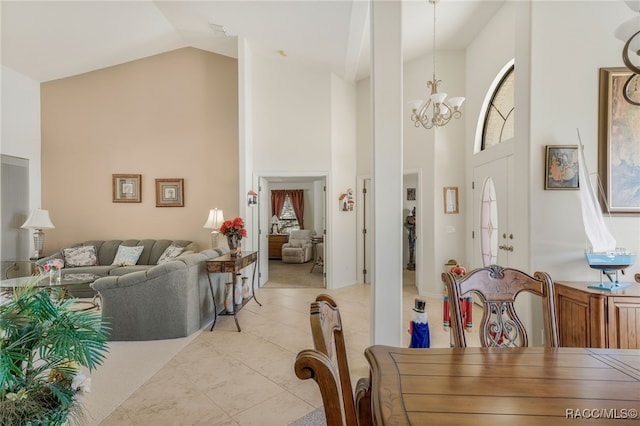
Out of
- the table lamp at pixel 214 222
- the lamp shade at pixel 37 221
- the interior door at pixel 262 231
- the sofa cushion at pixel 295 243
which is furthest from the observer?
the sofa cushion at pixel 295 243

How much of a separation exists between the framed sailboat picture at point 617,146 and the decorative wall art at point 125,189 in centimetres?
686

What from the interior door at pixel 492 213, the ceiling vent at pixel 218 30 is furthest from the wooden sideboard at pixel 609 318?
the ceiling vent at pixel 218 30

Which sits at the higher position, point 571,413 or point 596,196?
point 596,196

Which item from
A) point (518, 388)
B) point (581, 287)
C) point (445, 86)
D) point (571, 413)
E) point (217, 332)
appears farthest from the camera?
point (445, 86)

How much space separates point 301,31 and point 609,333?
16.2 feet

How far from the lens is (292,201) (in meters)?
10.2

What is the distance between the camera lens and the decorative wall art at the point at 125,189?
601cm

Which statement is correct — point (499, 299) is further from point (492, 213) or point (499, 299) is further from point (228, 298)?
point (228, 298)

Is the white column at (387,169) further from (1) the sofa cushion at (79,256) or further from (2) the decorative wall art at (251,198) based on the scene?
(1) the sofa cushion at (79,256)

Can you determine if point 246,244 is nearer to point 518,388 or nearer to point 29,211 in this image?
point 29,211

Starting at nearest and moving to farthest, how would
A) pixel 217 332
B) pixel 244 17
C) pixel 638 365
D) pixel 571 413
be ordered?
pixel 571 413 → pixel 638 365 → pixel 217 332 → pixel 244 17

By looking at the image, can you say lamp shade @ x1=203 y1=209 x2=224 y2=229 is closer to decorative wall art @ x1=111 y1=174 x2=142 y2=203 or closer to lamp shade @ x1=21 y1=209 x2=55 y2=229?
decorative wall art @ x1=111 y1=174 x2=142 y2=203

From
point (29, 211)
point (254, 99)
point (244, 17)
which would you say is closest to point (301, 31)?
point (244, 17)

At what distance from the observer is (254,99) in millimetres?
5738
